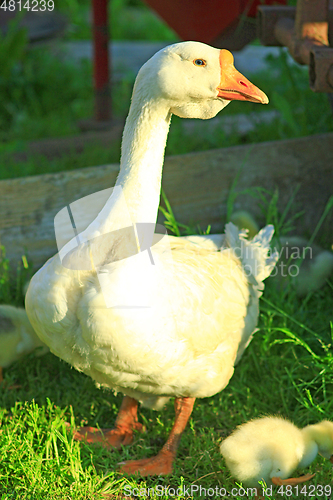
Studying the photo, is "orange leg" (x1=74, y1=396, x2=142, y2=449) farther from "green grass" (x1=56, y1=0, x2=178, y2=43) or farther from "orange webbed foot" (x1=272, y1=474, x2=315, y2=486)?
"green grass" (x1=56, y1=0, x2=178, y2=43)

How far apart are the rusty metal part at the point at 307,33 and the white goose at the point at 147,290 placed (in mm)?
694

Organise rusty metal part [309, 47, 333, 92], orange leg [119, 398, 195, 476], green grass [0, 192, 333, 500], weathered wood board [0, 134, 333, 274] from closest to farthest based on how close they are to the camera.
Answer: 1. green grass [0, 192, 333, 500]
2. orange leg [119, 398, 195, 476]
3. rusty metal part [309, 47, 333, 92]
4. weathered wood board [0, 134, 333, 274]

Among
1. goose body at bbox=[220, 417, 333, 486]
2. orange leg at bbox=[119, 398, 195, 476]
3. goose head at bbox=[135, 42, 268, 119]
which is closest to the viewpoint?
goose head at bbox=[135, 42, 268, 119]

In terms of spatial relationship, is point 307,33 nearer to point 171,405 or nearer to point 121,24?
point 171,405

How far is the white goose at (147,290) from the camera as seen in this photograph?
2.21 m

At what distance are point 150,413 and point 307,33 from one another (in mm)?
2495

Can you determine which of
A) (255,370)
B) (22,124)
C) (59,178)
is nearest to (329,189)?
(255,370)

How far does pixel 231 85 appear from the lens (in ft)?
7.33

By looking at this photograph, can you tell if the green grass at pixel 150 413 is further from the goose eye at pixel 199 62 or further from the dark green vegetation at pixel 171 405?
the goose eye at pixel 199 62

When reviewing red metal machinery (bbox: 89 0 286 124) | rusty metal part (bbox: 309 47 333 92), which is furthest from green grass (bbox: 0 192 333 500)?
red metal machinery (bbox: 89 0 286 124)

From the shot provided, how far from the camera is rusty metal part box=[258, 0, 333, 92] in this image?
2771 mm

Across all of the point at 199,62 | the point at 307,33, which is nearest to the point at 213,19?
the point at 307,33

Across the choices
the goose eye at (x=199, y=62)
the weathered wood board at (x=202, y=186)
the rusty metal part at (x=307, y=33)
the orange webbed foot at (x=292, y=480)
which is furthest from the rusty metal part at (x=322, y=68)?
the orange webbed foot at (x=292, y=480)

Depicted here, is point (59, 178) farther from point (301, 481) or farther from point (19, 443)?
point (301, 481)
